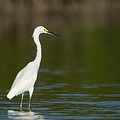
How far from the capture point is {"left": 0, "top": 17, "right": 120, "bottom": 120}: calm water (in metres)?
13.9

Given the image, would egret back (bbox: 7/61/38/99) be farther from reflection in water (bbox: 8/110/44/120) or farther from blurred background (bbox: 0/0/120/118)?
blurred background (bbox: 0/0/120/118)

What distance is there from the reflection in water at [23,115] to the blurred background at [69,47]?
73 cm

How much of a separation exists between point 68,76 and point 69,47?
931cm

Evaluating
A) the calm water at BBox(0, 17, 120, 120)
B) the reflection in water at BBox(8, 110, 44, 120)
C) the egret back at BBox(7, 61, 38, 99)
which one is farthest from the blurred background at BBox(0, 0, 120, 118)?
the egret back at BBox(7, 61, 38, 99)

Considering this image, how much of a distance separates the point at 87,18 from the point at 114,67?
88.0 feet

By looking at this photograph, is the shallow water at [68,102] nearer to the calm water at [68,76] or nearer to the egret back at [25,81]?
the calm water at [68,76]

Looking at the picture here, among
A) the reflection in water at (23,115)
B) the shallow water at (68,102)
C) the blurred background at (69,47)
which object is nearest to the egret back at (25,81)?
the shallow water at (68,102)

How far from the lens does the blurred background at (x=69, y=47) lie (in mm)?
17078

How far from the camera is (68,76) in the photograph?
64.0 feet

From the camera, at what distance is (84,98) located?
1548cm

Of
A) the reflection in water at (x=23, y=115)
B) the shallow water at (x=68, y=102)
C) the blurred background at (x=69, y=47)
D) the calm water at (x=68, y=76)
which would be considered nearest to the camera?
the reflection in water at (x=23, y=115)

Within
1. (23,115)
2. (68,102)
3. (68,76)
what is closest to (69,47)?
(68,76)

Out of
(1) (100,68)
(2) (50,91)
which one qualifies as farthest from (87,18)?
(2) (50,91)

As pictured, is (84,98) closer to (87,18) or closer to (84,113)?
(84,113)
